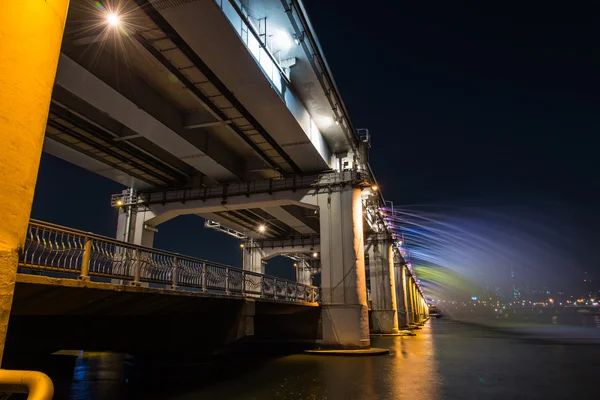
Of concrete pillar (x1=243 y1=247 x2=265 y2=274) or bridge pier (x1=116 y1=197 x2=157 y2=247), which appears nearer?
bridge pier (x1=116 y1=197 x2=157 y2=247)

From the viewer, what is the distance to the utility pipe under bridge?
7816mm

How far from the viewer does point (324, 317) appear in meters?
20.2

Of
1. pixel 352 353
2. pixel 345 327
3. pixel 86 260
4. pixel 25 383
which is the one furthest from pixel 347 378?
pixel 25 383

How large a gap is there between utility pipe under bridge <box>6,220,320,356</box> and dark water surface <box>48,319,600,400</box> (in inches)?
46.3

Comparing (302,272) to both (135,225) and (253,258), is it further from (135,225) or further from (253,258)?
(135,225)

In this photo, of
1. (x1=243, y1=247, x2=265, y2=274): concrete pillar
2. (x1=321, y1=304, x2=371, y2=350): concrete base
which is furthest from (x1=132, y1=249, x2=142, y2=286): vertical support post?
(x1=243, y1=247, x2=265, y2=274): concrete pillar

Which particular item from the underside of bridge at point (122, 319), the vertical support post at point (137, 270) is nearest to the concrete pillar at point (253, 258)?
the underside of bridge at point (122, 319)

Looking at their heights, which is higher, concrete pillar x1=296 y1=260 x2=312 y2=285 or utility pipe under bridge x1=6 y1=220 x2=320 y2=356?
concrete pillar x1=296 y1=260 x2=312 y2=285

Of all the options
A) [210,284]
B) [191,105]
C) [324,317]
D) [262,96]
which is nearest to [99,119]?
[191,105]

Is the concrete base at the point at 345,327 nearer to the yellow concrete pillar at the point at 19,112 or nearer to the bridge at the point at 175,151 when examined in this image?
the bridge at the point at 175,151

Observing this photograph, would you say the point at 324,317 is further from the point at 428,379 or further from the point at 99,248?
the point at 99,248

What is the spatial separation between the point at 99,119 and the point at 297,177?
1025cm

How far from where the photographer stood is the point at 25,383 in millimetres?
2432

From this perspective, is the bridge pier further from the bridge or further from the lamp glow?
the lamp glow
